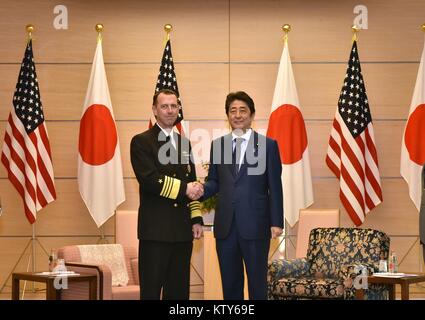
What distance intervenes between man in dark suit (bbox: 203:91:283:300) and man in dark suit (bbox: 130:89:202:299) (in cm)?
25

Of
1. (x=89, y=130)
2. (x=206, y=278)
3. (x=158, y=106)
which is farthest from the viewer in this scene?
(x=89, y=130)

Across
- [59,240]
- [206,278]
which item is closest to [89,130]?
[59,240]

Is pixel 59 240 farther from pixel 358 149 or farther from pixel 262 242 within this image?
pixel 262 242

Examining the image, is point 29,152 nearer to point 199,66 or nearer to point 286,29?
point 199,66

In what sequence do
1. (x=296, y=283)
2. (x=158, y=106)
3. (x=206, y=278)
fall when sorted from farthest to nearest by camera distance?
(x=206, y=278) < (x=296, y=283) < (x=158, y=106)

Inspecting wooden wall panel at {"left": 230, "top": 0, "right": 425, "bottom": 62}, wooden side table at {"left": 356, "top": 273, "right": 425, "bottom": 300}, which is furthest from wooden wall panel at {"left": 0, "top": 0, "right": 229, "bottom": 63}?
wooden side table at {"left": 356, "top": 273, "right": 425, "bottom": 300}

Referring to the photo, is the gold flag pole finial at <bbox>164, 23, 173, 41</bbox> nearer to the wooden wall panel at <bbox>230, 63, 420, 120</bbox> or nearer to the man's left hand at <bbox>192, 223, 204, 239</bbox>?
the wooden wall panel at <bbox>230, 63, 420, 120</bbox>

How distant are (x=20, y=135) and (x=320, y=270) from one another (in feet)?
11.8

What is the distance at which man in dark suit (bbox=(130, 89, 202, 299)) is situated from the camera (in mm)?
4516

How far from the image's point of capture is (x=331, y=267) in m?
6.73

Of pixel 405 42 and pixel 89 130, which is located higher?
pixel 405 42

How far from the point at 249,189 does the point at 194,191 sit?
0.47m

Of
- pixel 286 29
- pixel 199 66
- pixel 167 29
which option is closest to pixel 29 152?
pixel 167 29

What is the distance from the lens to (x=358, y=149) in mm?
8156
